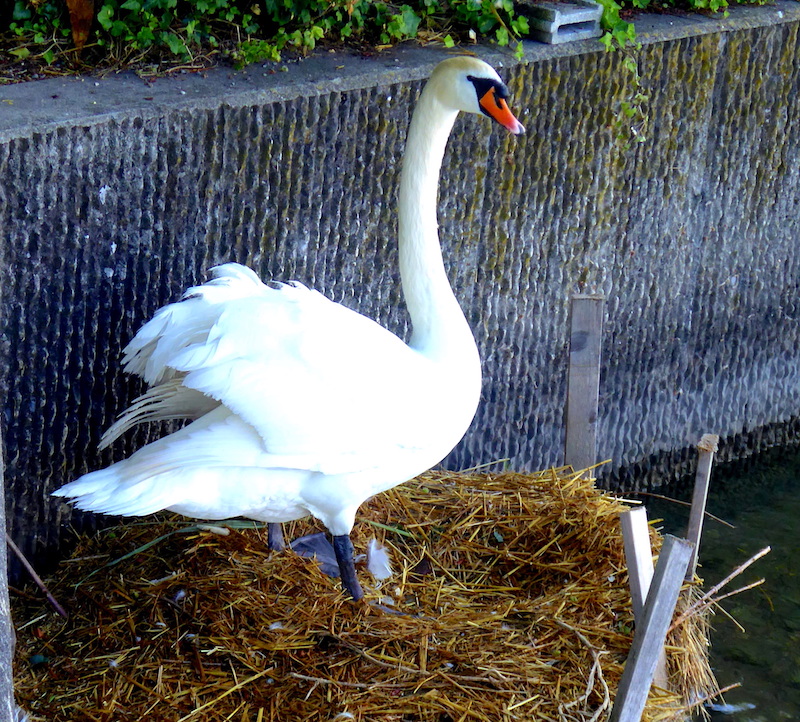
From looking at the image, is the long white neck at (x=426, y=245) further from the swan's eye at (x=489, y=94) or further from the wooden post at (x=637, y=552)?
the wooden post at (x=637, y=552)

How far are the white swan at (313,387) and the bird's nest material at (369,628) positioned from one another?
10.9 inches

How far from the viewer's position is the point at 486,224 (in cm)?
417

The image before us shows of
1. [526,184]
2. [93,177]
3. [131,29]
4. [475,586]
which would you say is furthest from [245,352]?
[526,184]

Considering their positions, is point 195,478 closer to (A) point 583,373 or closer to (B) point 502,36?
(A) point 583,373

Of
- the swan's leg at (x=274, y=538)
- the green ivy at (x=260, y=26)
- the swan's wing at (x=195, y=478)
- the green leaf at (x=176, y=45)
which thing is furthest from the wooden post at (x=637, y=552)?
the green leaf at (x=176, y=45)

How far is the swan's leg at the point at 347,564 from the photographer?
3.02m

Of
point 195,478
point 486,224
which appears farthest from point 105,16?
point 195,478

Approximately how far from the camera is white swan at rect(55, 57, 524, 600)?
107 inches

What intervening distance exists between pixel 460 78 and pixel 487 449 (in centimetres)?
197

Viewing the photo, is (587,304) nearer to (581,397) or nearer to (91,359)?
(581,397)

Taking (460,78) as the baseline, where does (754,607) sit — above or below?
below

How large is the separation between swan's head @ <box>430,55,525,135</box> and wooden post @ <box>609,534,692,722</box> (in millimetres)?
1216

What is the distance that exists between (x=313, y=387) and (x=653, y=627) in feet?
3.23

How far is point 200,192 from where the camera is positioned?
3.42 metres
